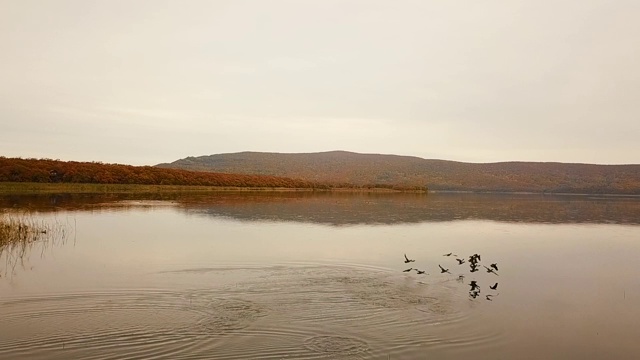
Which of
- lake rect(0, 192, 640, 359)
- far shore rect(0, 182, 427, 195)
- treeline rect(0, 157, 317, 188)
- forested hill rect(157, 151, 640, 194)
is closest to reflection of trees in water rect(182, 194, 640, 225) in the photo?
lake rect(0, 192, 640, 359)

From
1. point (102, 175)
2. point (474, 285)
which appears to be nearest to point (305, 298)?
point (474, 285)

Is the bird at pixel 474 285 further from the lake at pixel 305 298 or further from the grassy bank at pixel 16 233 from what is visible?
the grassy bank at pixel 16 233

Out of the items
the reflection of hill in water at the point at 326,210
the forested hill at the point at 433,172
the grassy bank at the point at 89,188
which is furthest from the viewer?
the forested hill at the point at 433,172

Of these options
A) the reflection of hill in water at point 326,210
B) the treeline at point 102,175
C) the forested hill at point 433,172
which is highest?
the forested hill at point 433,172

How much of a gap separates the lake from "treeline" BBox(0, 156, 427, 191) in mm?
29605

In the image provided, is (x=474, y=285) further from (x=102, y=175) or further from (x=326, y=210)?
(x=102, y=175)

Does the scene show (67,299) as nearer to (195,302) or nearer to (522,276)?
(195,302)

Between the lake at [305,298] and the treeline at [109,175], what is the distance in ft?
97.1

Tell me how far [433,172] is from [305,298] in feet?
364

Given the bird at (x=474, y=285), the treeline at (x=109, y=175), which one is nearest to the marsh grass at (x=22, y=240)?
the bird at (x=474, y=285)

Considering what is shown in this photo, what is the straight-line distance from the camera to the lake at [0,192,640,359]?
6.70 m

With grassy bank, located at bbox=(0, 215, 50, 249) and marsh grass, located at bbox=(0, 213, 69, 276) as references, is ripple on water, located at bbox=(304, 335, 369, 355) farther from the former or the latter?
grassy bank, located at bbox=(0, 215, 50, 249)

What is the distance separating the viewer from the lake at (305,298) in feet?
22.0

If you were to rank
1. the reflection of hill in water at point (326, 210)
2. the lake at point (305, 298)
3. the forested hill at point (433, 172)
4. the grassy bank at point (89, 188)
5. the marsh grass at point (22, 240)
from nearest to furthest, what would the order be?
the lake at point (305, 298) → the marsh grass at point (22, 240) → the reflection of hill in water at point (326, 210) → the grassy bank at point (89, 188) → the forested hill at point (433, 172)
